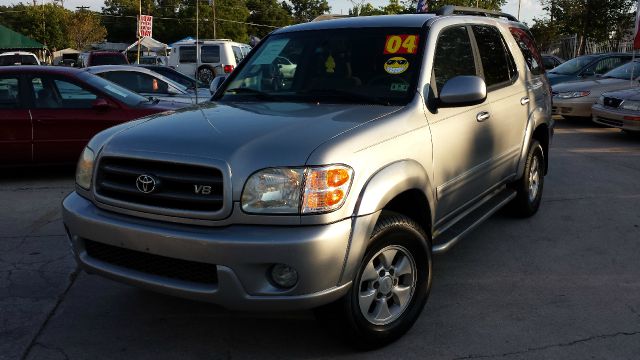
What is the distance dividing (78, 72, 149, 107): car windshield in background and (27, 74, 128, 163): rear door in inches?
4.7

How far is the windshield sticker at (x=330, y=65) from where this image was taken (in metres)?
4.07

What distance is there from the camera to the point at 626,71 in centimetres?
1305

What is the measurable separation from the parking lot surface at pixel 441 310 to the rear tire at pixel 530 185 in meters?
0.16

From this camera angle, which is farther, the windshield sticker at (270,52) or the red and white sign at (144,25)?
the red and white sign at (144,25)

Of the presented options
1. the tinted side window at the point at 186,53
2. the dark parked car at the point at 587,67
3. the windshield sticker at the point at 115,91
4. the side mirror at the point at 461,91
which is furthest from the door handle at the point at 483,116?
the tinted side window at the point at 186,53

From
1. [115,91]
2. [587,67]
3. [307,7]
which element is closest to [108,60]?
[115,91]

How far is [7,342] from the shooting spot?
11.3 feet

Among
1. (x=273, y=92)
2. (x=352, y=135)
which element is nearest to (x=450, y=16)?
(x=273, y=92)

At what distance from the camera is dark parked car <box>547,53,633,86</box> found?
1416 centimetres

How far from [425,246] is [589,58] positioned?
1304 cm

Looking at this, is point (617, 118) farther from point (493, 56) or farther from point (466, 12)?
point (493, 56)

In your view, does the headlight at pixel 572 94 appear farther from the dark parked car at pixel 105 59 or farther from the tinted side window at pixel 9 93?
the dark parked car at pixel 105 59

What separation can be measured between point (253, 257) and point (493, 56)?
3000mm

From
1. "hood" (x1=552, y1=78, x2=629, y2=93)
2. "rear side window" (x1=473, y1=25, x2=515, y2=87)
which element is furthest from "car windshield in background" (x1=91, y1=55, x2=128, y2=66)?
"rear side window" (x1=473, y1=25, x2=515, y2=87)
